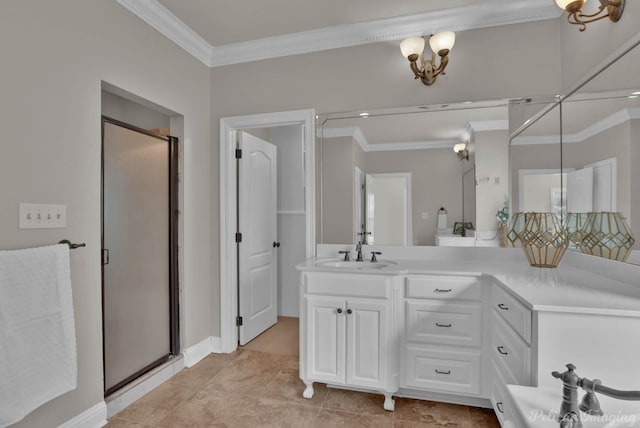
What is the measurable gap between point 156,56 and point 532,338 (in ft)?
9.20

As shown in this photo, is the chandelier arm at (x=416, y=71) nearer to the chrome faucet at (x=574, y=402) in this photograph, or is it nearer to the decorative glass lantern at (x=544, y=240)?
the decorative glass lantern at (x=544, y=240)

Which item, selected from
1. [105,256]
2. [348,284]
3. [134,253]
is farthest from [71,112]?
[348,284]

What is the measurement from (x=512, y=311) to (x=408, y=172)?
4.16 ft

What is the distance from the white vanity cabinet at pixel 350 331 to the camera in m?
2.14

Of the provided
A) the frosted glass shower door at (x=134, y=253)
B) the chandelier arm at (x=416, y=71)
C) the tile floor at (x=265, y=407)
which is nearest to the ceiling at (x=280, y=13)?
the chandelier arm at (x=416, y=71)

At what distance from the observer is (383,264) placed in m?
2.47

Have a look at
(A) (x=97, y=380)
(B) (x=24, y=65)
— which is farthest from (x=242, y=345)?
(B) (x=24, y=65)

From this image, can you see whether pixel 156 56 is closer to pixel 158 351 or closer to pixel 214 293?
pixel 214 293

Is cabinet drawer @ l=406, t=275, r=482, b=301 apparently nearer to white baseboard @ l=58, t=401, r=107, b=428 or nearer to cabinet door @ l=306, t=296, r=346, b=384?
cabinet door @ l=306, t=296, r=346, b=384

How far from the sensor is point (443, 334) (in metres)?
2.12

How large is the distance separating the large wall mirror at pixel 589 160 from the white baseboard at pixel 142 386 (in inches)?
107

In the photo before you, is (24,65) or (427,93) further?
(427,93)

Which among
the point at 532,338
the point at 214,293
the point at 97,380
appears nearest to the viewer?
the point at 532,338

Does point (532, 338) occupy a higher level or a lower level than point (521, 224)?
lower
